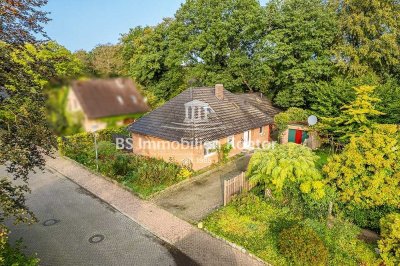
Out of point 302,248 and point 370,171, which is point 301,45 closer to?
point 370,171

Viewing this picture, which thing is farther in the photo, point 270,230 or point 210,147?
point 210,147

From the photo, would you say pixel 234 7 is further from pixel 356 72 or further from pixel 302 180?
pixel 302 180

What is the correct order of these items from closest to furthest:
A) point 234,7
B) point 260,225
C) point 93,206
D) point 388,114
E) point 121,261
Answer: point 121,261 → point 260,225 → point 93,206 → point 388,114 → point 234,7

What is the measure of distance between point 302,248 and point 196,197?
6650mm

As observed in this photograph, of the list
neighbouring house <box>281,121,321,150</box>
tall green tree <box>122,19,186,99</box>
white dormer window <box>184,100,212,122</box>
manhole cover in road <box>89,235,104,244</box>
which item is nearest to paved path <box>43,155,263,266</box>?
manhole cover in road <box>89,235,104,244</box>

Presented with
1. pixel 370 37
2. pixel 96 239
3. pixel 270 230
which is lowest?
pixel 96 239

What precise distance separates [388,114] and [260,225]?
1387cm

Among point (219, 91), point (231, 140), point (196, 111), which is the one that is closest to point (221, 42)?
point (219, 91)

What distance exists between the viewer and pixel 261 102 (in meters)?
29.7

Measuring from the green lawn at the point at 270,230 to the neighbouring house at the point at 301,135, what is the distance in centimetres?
1162

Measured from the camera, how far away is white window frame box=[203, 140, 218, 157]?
62.0 ft

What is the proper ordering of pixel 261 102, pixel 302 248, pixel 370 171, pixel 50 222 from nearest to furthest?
1. pixel 302 248
2. pixel 370 171
3. pixel 50 222
4. pixel 261 102

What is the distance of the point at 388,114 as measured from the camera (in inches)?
771

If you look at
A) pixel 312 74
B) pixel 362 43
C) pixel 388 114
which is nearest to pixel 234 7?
pixel 312 74
